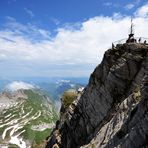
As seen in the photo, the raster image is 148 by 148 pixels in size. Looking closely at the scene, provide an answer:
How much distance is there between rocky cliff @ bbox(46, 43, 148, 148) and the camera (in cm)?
3934

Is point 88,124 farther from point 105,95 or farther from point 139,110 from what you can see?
point 139,110

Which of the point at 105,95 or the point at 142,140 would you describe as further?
the point at 105,95

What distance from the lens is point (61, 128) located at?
84250 millimetres

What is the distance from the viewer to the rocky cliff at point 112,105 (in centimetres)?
3934

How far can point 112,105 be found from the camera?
59344mm

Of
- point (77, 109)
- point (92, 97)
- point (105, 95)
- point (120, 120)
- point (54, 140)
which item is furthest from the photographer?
point (54, 140)

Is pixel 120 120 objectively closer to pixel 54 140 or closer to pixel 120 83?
pixel 120 83

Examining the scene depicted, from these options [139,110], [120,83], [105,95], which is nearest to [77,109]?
[105,95]

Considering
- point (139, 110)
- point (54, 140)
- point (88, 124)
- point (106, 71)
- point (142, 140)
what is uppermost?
point (106, 71)

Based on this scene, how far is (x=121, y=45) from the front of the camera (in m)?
64.8

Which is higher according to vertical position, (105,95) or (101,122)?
(105,95)

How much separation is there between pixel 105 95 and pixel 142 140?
31189mm

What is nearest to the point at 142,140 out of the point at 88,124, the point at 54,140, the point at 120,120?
the point at 120,120

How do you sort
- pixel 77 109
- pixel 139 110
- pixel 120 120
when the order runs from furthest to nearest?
1. pixel 77 109
2. pixel 120 120
3. pixel 139 110
